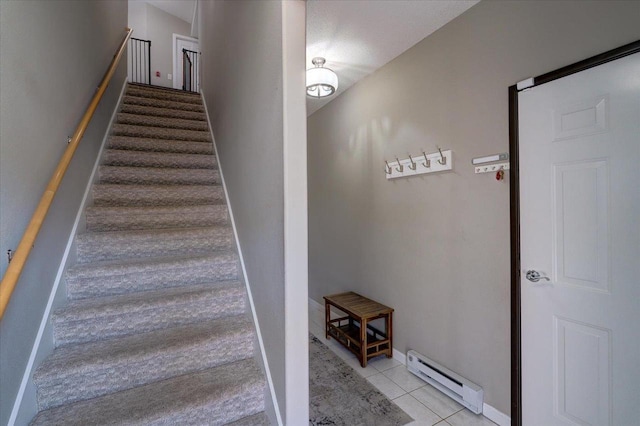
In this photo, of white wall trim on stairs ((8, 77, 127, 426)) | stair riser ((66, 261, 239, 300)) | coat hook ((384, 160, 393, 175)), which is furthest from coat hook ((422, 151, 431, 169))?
white wall trim on stairs ((8, 77, 127, 426))

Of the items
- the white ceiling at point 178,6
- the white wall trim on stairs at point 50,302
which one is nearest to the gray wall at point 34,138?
the white wall trim on stairs at point 50,302

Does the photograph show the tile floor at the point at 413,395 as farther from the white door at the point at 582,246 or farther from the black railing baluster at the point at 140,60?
the black railing baluster at the point at 140,60

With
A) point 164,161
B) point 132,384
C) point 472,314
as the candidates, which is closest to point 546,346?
point 472,314

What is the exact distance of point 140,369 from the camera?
142 cm

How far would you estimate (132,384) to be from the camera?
1.41 metres

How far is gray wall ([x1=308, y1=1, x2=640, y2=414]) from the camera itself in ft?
5.34

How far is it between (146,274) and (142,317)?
293 mm

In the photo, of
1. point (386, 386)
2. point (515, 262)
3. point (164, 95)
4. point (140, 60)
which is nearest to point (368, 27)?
point (515, 262)

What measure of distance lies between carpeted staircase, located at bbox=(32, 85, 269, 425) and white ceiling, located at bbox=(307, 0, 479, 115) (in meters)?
1.59

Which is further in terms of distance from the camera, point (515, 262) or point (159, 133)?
point (159, 133)

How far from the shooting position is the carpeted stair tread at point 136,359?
1.29m

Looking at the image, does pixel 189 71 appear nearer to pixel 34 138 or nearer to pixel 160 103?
pixel 160 103

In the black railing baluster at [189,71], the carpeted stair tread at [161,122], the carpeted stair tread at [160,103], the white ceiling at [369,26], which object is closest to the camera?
the white ceiling at [369,26]

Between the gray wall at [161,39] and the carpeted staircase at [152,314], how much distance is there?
14.3ft
